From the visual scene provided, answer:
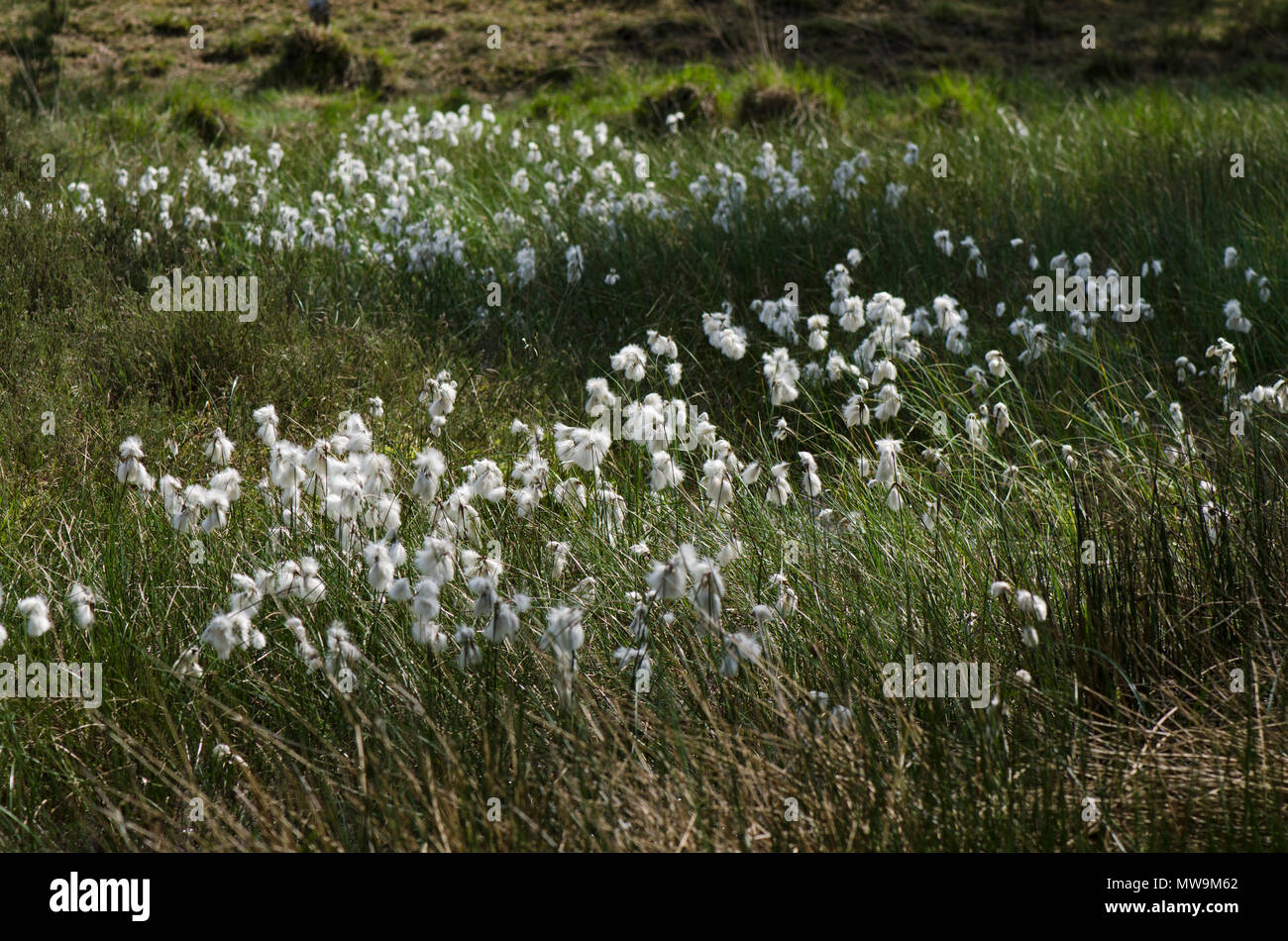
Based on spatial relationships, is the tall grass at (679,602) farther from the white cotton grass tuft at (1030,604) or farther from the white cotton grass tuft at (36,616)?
the white cotton grass tuft at (36,616)

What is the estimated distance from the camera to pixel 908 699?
2.55m

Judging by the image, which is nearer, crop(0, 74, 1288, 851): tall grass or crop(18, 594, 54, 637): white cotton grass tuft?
crop(0, 74, 1288, 851): tall grass

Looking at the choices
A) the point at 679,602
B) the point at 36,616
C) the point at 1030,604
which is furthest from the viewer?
the point at 679,602

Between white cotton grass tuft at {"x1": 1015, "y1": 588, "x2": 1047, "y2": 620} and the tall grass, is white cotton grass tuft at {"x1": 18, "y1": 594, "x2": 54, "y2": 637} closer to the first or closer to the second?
the tall grass

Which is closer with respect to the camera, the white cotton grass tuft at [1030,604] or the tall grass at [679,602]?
the tall grass at [679,602]

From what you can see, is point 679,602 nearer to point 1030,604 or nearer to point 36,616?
point 1030,604

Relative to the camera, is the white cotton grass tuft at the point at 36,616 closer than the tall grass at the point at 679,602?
No

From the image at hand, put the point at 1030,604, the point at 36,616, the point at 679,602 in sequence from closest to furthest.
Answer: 1. the point at 36,616
2. the point at 1030,604
3. the point at 679,602

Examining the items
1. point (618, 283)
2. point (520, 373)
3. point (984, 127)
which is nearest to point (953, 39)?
point (984, 127)

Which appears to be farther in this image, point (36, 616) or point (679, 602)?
point (679, 602)

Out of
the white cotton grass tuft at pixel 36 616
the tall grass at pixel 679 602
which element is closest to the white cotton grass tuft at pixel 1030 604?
the tall grass at pixel 679 602

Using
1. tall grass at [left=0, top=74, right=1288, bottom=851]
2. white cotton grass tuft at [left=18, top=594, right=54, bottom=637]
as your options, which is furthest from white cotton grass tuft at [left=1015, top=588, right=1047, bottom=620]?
white cotton grass tuft at [left=18, top=594, right=54, bottom=637]

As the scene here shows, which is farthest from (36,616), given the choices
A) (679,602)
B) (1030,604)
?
(1030,604)

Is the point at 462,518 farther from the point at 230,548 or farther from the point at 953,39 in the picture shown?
the point at 953,39
